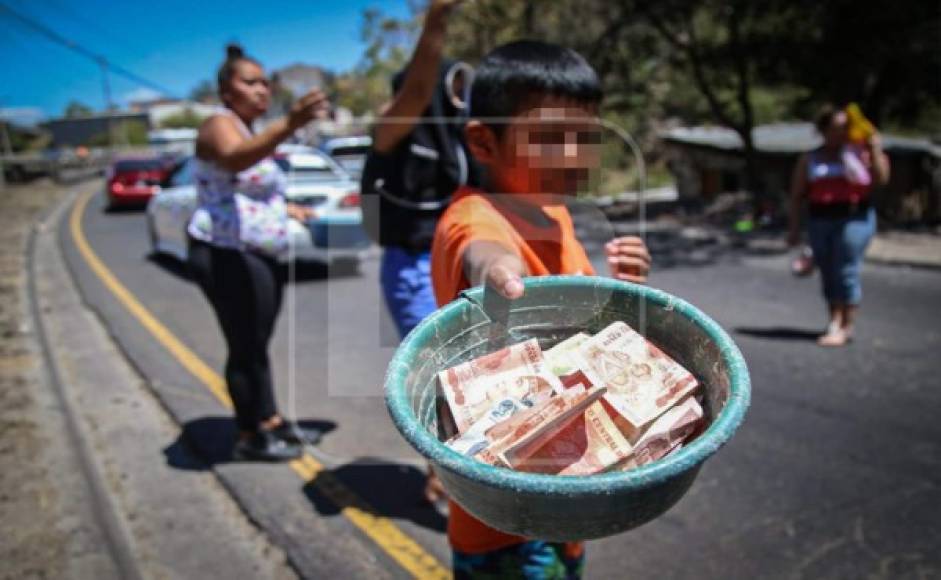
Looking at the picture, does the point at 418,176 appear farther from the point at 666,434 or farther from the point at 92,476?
the point at 92,476

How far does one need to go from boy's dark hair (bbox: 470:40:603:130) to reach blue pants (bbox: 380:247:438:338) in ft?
3.81

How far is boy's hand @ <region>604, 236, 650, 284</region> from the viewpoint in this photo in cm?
157

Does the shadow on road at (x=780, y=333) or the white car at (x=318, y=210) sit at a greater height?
the white car at (x=318, y=210)

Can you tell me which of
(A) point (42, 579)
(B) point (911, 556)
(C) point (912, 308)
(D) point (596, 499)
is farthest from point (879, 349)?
(A) point (42, 579)

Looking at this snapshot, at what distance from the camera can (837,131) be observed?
16.3ft

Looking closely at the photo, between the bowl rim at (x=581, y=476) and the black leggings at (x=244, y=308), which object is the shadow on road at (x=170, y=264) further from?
the bowl rim at (x=581, y=476)

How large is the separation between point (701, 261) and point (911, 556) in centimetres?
718

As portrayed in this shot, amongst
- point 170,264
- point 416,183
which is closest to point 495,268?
point 416,183

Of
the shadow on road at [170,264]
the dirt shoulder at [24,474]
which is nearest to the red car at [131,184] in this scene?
the shadow on road at [170,264]

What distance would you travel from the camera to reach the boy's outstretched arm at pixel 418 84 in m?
1.90

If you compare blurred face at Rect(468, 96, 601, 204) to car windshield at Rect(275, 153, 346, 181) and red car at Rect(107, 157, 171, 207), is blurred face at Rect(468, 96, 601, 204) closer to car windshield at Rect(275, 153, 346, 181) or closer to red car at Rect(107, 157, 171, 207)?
car windshield at Rect(275, 153, 346, 181)

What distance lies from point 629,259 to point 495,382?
1.69ft

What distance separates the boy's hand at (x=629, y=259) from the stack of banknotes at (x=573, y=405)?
1.02 ft

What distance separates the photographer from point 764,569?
8.18 ft
